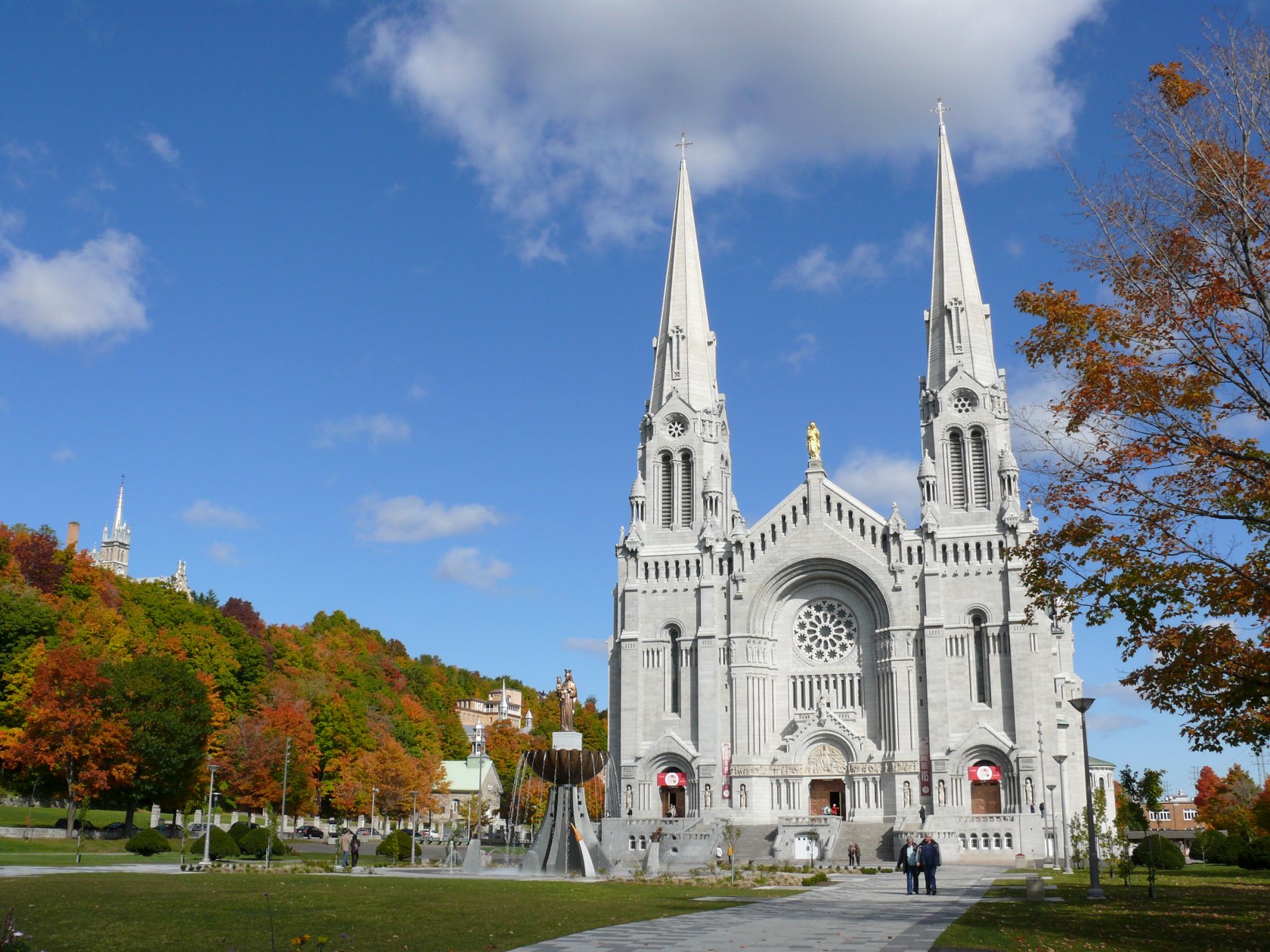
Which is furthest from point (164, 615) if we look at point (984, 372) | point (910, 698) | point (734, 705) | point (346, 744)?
point (984, 372)

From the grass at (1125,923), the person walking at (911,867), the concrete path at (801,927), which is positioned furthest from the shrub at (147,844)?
the grass at (1125,923)

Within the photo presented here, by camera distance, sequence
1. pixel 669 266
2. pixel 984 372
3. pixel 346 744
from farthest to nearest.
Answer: pixel 346 744
pixel 669 266
pixel 984 372

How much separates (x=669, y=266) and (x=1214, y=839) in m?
47.1

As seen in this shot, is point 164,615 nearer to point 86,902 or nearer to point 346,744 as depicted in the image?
point 346,744


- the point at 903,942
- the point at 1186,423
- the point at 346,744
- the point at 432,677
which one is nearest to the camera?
the point at 903,942

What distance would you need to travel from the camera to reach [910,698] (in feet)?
205

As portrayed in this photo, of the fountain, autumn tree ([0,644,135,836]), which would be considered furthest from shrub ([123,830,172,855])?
the fountain

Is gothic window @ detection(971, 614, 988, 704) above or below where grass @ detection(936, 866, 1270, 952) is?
above

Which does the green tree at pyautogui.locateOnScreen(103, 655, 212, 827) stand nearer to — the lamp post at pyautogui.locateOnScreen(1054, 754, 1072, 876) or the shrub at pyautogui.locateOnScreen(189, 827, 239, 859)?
the shrub at pyautogui.locateOnScreen(189, 827, 239, 859)

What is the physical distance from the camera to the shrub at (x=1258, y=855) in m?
49.7

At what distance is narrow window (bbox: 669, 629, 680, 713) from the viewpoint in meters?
67.1

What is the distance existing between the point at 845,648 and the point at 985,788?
10921mm

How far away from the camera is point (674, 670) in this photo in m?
67.8

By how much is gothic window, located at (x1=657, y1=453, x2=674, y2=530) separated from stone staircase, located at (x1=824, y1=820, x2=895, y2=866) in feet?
68.4
